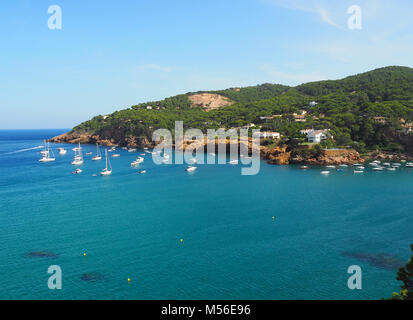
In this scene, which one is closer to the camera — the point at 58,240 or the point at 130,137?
the point at 58,240

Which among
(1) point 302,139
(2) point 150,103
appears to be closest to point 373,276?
(1) point 302,139

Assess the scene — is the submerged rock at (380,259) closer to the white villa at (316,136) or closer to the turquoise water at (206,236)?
the turquoise water at (206,236)

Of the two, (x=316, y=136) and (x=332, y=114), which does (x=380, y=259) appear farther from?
(x=332, y=114)

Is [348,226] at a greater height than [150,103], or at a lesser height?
lesser

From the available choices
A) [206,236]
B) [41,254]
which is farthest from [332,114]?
[41,254]

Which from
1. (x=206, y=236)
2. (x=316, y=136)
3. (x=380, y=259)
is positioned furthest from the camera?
(x=316, y=136)

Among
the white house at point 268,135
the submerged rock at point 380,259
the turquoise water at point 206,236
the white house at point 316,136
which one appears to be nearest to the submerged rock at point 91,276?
the turquoise water at point 206,236

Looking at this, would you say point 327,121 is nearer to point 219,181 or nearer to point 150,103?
point 219,181
